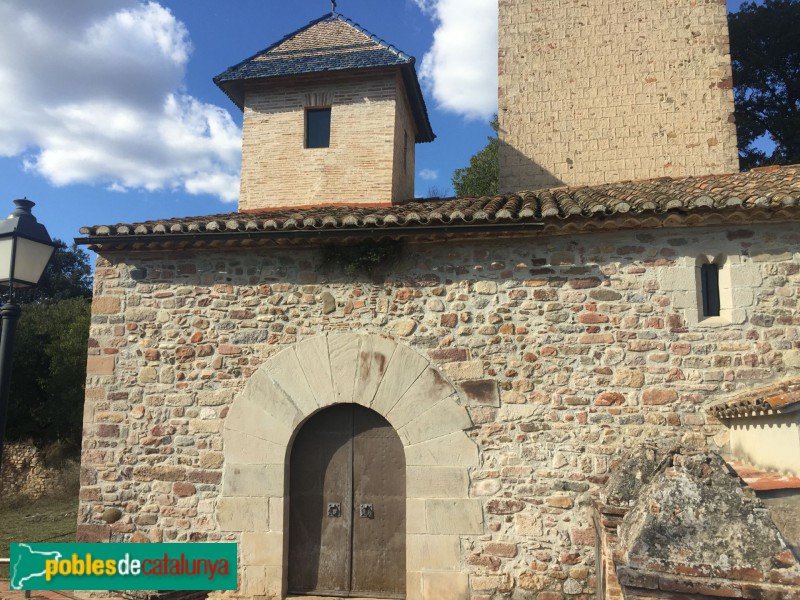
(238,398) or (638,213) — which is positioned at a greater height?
(638,213)

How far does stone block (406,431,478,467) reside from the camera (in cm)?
561

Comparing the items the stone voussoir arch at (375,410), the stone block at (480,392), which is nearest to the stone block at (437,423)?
the stone voussoir arch at (375,410)

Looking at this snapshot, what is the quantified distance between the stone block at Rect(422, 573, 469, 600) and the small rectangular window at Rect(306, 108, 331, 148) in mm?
6357

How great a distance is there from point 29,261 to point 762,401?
5.39 m

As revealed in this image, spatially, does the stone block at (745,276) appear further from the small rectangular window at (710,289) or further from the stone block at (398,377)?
the stone block at (398,377)

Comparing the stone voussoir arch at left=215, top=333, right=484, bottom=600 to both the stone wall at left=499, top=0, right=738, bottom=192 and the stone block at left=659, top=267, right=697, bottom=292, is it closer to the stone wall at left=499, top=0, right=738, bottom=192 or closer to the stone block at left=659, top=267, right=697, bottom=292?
the stone block at left=659, top=267, right=697, bottom=292

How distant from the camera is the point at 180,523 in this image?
5.95m

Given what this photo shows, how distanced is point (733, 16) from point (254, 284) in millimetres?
16793

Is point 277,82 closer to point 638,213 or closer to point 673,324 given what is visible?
point 638,213

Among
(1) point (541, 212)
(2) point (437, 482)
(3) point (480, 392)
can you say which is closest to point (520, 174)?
(1) point (541, 212)

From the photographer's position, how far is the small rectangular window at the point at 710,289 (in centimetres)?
562

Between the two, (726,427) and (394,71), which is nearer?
(726,427)

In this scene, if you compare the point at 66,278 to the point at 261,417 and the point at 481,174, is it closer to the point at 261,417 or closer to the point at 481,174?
the point at 481,174

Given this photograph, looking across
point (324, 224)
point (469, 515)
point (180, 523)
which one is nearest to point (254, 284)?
point (324, 224)
